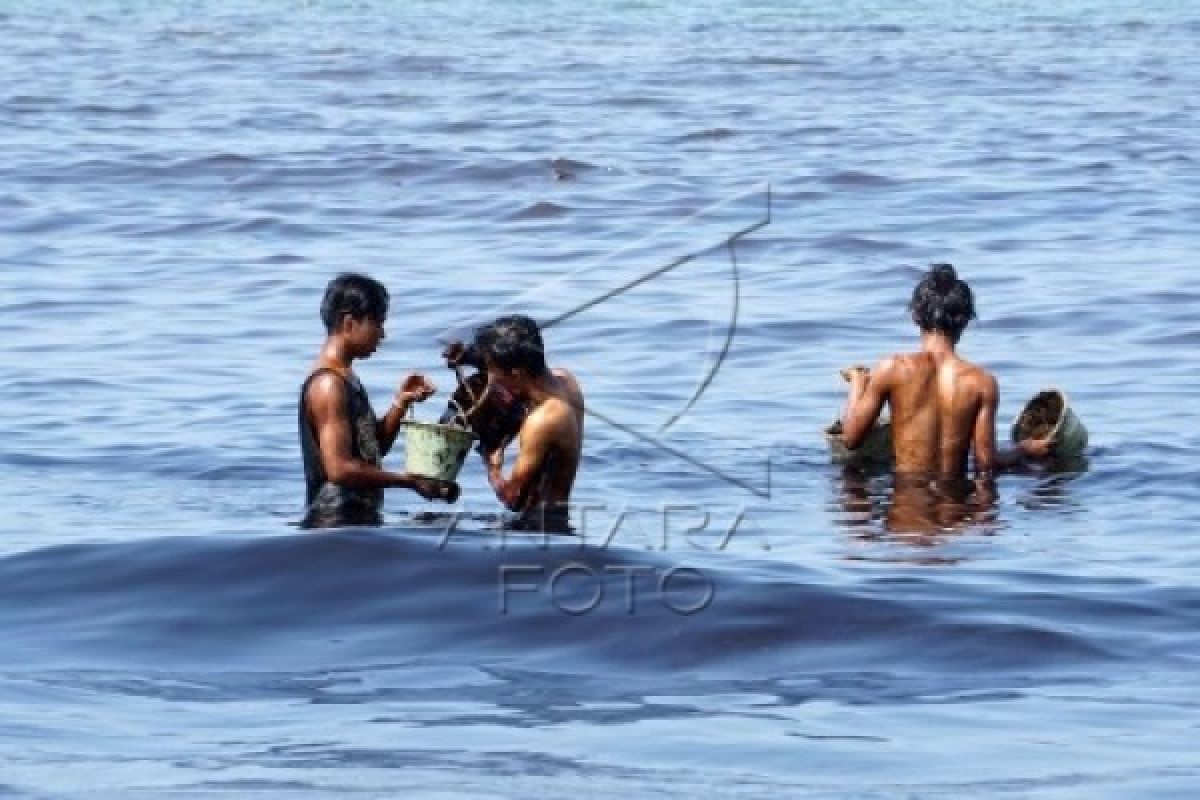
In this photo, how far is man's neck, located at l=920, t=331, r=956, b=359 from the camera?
13.1 metres

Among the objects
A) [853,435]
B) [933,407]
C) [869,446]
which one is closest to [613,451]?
[869,446]

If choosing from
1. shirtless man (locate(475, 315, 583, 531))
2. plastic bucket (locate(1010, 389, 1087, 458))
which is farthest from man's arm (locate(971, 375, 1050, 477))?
shirtless man (locate(475, 315, 583, 531))

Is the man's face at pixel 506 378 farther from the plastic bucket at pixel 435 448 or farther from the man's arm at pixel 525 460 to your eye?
the plastic bucket at pixel 435 448

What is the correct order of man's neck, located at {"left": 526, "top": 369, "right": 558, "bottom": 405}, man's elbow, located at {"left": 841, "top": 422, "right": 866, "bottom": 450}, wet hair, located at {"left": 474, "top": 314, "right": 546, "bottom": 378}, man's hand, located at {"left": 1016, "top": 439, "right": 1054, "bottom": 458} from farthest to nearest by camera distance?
1. man's hand, located at {"left": 1016, "top": 439, "right": 1054, "bottom": 458}
2. man's elbow, located at {"left": 841, "top": 422, "right": 866, "bottom": 450}
3. man's neck, located at {"left": 526, "top": 369, "right": 558, "bottom": 405}
4. wet hair, located at {"left": 474, "top": 314, "right": 546, "bottom": 378}

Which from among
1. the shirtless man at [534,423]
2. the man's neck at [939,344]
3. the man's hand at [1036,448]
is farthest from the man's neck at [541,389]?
the man's hand at [1036,448]

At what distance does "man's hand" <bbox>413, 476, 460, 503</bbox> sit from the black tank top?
0.54 metres

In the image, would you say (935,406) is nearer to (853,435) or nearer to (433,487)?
(853,435)

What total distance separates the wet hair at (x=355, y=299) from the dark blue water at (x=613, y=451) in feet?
3.25

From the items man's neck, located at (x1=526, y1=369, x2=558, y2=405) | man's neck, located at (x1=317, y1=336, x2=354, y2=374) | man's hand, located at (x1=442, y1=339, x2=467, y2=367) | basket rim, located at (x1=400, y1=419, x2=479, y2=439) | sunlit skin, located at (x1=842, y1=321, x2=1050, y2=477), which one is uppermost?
man's hand, located at (x1=442, y1=339, x2=467, y2=367)

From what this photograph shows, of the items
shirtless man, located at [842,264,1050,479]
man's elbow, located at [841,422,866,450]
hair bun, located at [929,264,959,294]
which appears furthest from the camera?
man's elbow, located at [841,422,866,450]

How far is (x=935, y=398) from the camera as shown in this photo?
43.0 feet

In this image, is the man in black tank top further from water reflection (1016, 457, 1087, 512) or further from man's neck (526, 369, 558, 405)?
water reflection (1016, 457, 1087, 512)

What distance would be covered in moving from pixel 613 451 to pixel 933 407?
2213mm

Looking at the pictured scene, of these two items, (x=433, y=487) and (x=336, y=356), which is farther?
(x=336, y=356)
